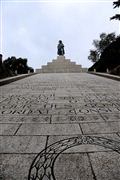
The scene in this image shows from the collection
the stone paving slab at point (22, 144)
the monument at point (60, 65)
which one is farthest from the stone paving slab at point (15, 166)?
the monument at point (60, 65)

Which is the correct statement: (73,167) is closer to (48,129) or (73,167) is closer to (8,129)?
(48,129)

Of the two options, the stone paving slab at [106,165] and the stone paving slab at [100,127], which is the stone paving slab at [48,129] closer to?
the stone paving slab at [100,127]

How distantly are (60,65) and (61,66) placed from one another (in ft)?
1.23

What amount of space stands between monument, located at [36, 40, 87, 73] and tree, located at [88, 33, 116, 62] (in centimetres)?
786

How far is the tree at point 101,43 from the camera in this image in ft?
152

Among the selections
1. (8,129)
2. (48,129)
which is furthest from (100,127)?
(8,129)

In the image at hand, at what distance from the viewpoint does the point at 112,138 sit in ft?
11.0

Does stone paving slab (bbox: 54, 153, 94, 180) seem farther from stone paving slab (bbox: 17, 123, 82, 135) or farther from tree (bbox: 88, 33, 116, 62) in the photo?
tree (bbox: 88, 33, 116, 62)

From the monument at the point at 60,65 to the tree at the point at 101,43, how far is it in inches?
309

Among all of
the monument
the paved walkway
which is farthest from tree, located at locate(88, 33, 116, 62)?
the paved walkway

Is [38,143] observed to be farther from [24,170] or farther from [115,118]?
[115,118]

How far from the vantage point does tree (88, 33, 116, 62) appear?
152ft

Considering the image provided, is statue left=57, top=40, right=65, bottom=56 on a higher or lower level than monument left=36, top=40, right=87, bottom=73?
higher

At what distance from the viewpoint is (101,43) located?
4784cm
